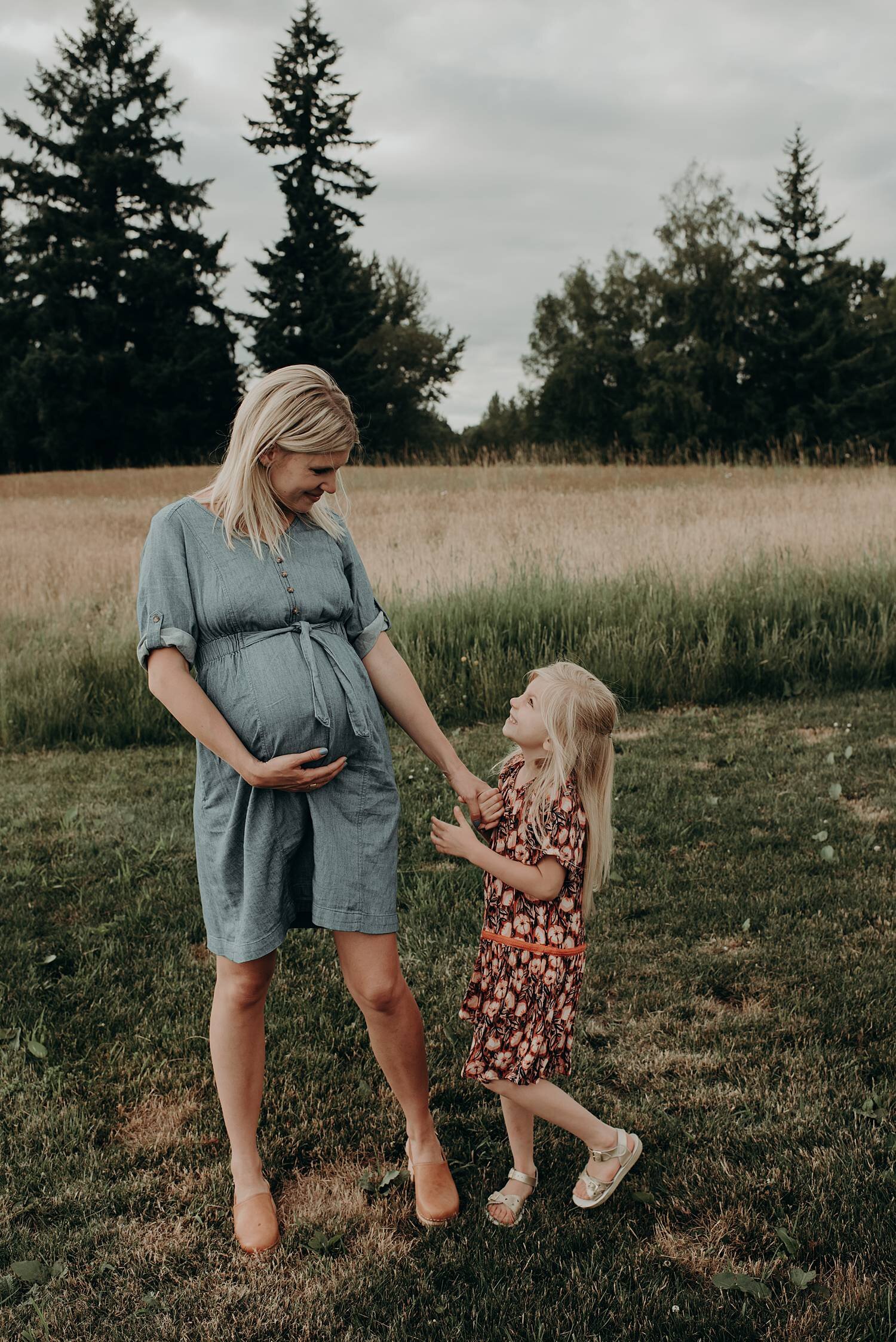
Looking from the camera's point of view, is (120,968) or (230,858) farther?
(120,968)

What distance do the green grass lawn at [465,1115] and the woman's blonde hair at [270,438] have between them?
1.75 m

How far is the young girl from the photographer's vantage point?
237cm

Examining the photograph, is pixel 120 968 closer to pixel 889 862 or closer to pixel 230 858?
pixel 230 858

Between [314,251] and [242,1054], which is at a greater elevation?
[314,251]

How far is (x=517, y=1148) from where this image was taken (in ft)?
8.66

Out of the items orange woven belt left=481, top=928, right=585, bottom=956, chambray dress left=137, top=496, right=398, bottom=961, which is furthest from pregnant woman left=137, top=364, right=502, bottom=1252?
orange woven belt left=481, top=928, right=585, bottom=956

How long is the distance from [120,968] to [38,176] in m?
43.4

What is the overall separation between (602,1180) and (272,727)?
146 cm

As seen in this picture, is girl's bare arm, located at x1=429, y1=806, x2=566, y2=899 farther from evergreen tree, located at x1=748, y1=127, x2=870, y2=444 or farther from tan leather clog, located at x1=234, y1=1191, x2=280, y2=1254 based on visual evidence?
evergreen tree, located at x1=748, y1=127, x2=870, y2=444

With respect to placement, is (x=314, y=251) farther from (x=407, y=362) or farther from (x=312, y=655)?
(x=312, y=655)

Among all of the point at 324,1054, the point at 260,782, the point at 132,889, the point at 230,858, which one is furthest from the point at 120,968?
the point at 260,782

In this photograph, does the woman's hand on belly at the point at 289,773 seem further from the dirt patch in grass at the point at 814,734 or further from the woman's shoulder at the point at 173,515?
the dirt patch in grass at the point at 814,734

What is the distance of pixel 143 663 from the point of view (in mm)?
2350

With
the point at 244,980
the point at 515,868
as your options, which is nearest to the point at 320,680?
the point at 515,868
